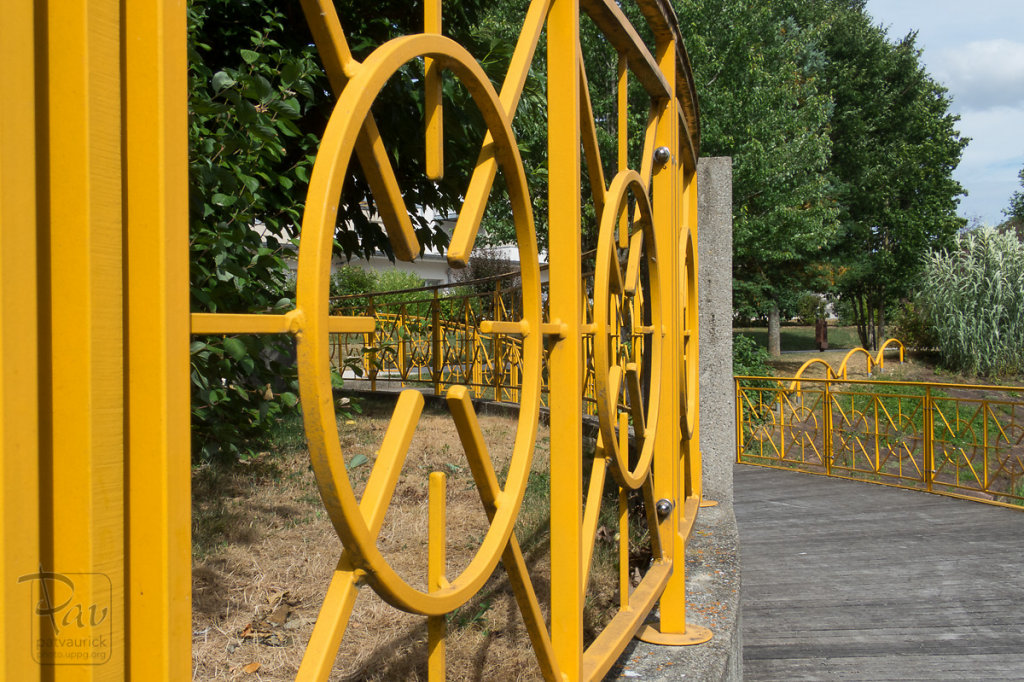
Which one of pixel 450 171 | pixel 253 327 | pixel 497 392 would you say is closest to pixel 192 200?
pixel 253 327

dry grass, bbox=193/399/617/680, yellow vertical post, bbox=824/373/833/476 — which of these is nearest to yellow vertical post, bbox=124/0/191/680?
dry grass, bbox=193/399/617/680

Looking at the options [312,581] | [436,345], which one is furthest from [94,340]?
[436,345]

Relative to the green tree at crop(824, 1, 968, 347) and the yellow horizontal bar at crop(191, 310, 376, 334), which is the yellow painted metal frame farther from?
the green tree at crop(824, 1, 968, 347)

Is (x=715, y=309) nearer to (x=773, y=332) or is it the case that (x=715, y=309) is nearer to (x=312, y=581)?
(x=312, y=581)

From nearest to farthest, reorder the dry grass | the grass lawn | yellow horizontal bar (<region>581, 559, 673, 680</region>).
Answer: yellow horizontal bar (<region>581, 559, 673, 680</region>)
the dry grass
the grass lawn

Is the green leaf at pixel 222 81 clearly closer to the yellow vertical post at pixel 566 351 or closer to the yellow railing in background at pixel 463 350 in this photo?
the yellow vertical post at pixel 566 351

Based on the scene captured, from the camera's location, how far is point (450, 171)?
4.18m

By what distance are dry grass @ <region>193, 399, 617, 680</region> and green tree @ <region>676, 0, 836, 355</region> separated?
13.6 metres

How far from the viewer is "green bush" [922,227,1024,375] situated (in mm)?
13109

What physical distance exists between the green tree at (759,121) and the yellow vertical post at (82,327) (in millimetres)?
15557

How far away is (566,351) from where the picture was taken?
1330mm

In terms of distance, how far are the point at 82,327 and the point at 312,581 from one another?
2.03 metres

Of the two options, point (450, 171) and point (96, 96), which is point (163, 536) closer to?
point (96, 96)

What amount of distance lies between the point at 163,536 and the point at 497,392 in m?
6.13
